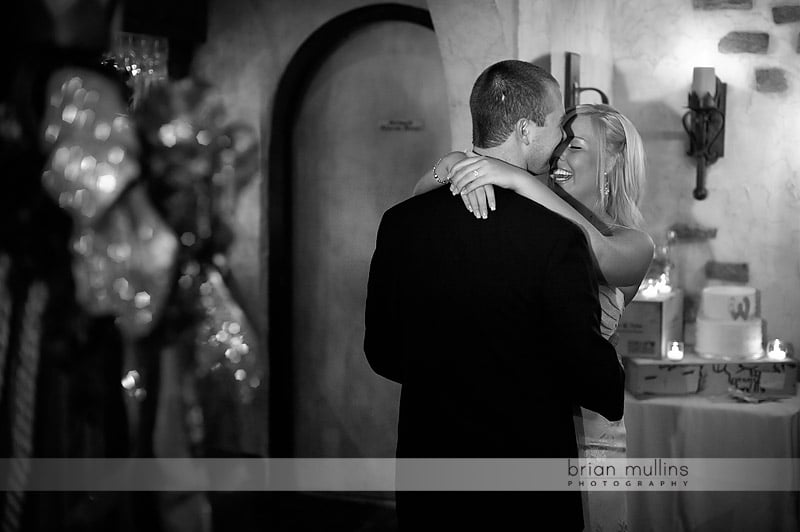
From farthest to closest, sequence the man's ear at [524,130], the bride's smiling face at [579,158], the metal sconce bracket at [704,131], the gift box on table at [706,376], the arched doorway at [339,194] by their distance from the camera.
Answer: the arched doorway at [339,194]
the metal sconce bracket at [704,131]
the gift box on table at [706,376]
the bride's smiling face at [579,158]
the man's ear at [524,130]

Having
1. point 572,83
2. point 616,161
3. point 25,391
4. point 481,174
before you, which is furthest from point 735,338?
point 25,391

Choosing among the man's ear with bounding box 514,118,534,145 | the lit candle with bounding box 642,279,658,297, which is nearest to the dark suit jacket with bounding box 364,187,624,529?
the man's ear with bounding box 514,118,534,145

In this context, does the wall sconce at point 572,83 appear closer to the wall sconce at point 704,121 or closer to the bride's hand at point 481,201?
the wall sconce at point 704,121

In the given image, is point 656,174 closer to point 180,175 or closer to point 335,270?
point 335,270

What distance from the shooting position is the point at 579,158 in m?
2.08

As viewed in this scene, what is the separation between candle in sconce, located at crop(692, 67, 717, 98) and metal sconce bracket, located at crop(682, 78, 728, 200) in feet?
0.09

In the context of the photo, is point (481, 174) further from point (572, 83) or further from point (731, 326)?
point (731, 326)

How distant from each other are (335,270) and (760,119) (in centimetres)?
190

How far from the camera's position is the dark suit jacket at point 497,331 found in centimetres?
144

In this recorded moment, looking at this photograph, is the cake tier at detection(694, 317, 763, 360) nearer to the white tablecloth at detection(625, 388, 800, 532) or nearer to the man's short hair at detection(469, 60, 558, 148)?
the white tablecloth at detection(625, 388, 800, 532)

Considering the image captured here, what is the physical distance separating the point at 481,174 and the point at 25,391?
3.81 ft

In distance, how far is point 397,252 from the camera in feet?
5.29

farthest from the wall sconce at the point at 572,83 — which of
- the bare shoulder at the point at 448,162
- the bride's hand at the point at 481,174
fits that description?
the bride's hand at the point at 481,174

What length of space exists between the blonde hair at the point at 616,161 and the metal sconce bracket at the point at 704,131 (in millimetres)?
1284
